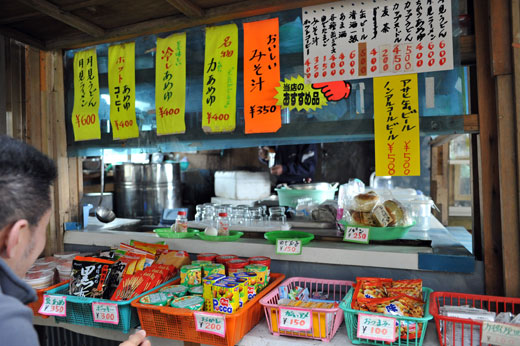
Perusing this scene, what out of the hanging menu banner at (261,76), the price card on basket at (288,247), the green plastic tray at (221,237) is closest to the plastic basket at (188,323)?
the price card on basket at (288,247)

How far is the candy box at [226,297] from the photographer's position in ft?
4.99

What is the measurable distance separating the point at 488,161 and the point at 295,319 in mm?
1137

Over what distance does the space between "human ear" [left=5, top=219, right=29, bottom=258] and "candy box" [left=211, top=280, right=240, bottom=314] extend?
85cm

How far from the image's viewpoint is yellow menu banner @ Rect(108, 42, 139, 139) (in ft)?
8.30

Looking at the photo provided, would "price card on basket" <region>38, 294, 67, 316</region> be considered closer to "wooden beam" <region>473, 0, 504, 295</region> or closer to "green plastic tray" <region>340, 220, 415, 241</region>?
"green plastic tray" <region>340, 220, 415, 241</region>

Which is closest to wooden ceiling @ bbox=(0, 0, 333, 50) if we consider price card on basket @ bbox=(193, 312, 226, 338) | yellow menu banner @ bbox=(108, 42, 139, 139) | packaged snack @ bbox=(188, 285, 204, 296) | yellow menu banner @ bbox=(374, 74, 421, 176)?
yellow menu banner @ bbox=(108, 42, 139, 139)

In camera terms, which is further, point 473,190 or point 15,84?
point 15,84

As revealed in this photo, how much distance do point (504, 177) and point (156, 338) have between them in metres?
1.69

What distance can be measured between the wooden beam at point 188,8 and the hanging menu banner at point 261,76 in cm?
28

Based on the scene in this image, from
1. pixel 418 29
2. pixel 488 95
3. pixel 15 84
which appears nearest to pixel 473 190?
pixel 488 95

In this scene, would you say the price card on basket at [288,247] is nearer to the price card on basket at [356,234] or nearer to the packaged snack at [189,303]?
the price card on basket at [356,234]

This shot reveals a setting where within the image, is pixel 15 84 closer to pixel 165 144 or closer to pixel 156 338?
pixel 165 144

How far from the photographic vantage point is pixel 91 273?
1837mm

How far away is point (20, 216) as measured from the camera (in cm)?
85
